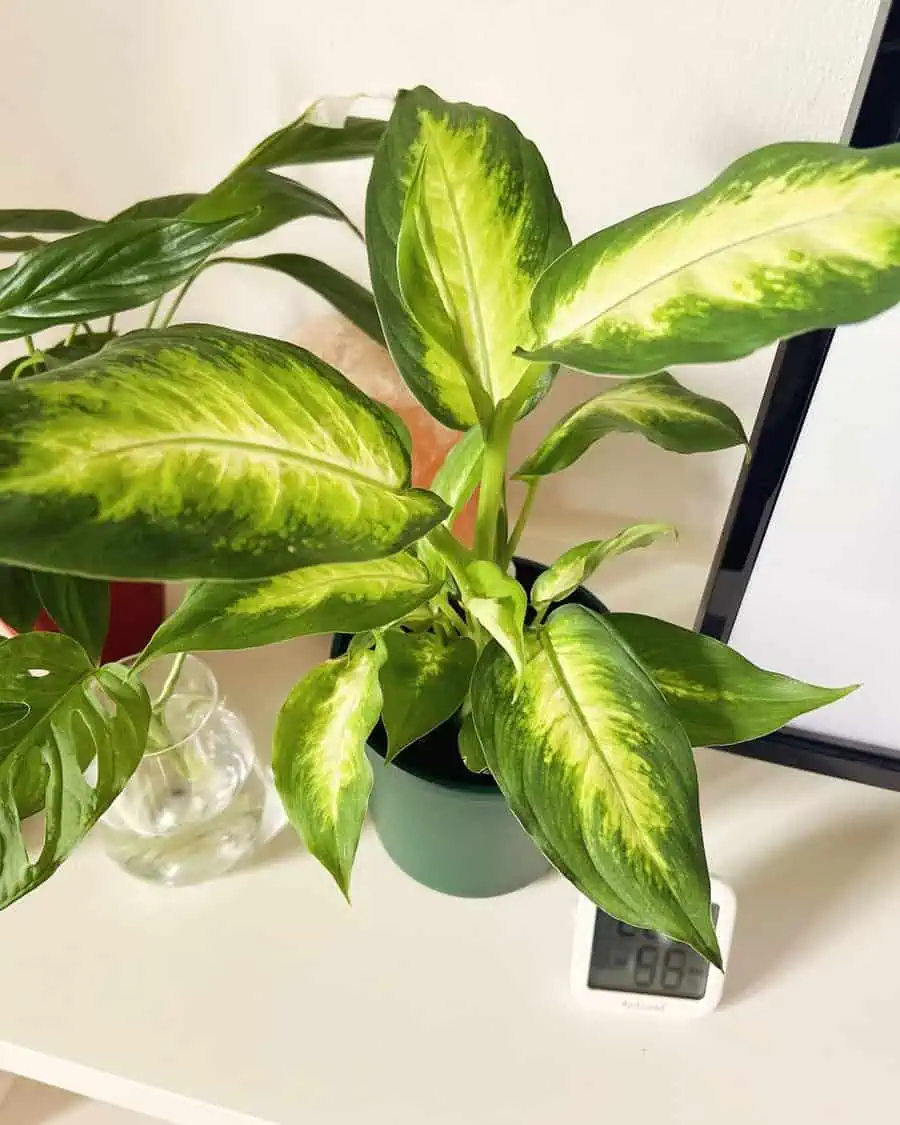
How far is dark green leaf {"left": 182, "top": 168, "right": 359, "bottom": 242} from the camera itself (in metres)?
0.47

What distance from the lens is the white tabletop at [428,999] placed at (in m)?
0.57

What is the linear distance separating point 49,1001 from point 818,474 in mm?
535

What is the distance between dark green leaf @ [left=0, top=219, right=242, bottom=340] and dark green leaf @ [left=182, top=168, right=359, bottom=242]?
46mm

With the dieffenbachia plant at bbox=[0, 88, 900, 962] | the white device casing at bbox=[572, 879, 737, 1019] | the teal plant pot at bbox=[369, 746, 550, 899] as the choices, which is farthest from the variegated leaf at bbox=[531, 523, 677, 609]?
the white device casing at bbox=[572, 879, 737, 1019]

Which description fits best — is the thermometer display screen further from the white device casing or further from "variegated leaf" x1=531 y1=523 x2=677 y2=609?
"variegated leaf" x1=531 y1=523 x2=677 y2=609

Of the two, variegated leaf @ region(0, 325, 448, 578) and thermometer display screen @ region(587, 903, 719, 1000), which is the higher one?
variegated leaf @ region(0, 325, 448, 578)

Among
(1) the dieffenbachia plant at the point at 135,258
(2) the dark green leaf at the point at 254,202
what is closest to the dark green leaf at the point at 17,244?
(1) the dieffenbachia plant at the point at 135,258

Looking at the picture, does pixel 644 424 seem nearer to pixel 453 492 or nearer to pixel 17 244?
pixel 453 492

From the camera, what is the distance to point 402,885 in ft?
2.15

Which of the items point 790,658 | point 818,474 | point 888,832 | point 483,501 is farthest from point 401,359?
point 888,832

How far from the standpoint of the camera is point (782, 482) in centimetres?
51

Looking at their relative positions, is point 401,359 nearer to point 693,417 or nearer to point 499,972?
point 693,417

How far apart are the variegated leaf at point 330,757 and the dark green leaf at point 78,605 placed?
0.41 feet

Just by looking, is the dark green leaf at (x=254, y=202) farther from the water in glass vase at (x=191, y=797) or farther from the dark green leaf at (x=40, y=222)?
the water in glass vase at (x=191, y=797)
